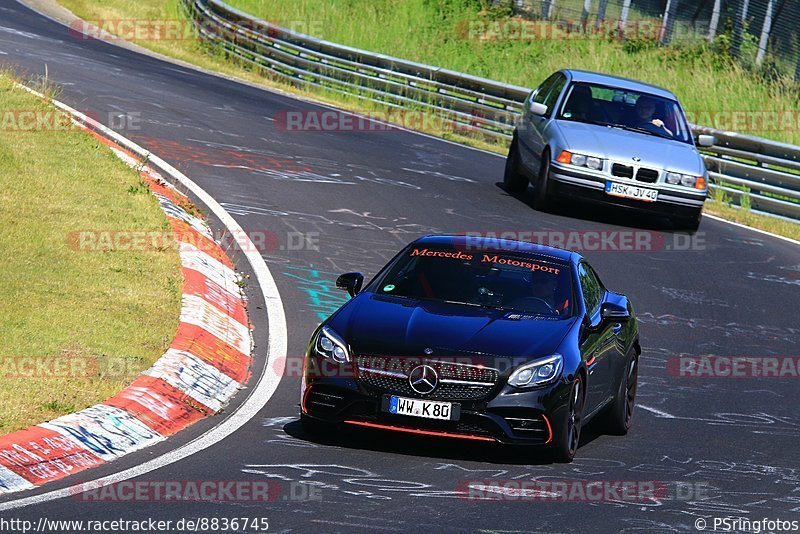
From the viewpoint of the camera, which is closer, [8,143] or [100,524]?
[100,524]

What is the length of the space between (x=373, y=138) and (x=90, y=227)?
34.4 feet

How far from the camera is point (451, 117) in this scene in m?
26.9

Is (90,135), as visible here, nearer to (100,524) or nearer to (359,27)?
(100,524)

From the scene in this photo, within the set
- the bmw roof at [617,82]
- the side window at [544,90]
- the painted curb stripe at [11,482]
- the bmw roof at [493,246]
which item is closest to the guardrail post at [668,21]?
the side window at [544,90]

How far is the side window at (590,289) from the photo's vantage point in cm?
996

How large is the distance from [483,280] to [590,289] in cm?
94

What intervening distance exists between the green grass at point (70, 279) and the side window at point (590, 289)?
120 inches

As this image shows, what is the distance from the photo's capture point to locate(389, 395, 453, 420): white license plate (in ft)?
27.6

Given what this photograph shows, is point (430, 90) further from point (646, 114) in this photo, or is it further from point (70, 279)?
point (70, 279)

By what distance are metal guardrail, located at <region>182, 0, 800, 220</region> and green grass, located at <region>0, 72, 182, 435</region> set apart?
1012 centimetres

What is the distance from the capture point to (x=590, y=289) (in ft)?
33.7

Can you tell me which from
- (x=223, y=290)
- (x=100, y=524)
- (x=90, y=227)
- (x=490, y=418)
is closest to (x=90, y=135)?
(x=90, y=227)

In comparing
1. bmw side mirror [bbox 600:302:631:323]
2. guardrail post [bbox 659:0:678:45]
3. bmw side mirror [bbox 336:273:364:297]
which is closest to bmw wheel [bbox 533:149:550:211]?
bmw side mirror [bbox 600:302:631:323]

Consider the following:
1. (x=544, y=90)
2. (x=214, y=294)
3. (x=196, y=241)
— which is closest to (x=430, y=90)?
(x=544, y=90)
